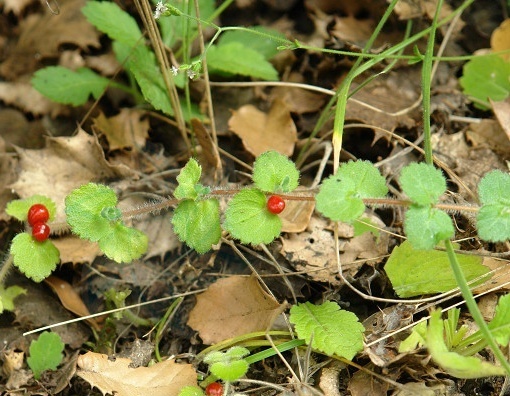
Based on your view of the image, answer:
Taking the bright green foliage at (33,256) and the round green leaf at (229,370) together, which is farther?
the bright green foliage at (33,256)

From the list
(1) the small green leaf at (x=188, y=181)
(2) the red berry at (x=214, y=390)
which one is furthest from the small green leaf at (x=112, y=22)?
(2) the red berry at (x=214, y=390)

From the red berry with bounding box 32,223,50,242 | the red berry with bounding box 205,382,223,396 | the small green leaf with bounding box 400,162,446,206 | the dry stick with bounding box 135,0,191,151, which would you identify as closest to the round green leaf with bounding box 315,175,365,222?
the small green leaf with bounding box 400,162,446,206

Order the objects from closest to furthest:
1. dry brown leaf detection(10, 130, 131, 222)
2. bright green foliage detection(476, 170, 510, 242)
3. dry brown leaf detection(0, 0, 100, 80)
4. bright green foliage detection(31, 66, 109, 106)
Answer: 1. bright green foliage detection(476, 170, 510, 242)
2. dry brown leaf detection(10, 130, 131, 222)
3. bright green foliage detection(31, 66, 109, 106)
4. dry brown leaf detection(0, 0, 100, 80)

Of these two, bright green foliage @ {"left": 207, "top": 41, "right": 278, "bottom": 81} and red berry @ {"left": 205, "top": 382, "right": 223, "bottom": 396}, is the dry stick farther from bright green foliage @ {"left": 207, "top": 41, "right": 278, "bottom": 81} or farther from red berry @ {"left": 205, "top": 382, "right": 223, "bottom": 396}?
red berry @ {"left": 205, "top": 382, "right": 223, "bottom": 396}

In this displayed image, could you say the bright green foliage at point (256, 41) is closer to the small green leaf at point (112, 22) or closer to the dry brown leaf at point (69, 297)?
the small green leaf at point (112, 22)

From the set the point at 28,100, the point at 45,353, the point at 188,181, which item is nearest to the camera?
the point at 188,181

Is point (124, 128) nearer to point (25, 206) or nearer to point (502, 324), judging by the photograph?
point (25, 206)

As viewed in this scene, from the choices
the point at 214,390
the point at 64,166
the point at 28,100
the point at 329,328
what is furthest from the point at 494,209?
the point at 28,100
